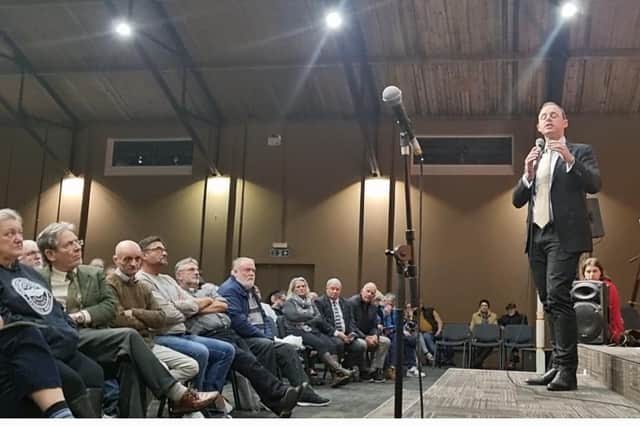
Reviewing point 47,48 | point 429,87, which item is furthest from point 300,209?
point 47,48

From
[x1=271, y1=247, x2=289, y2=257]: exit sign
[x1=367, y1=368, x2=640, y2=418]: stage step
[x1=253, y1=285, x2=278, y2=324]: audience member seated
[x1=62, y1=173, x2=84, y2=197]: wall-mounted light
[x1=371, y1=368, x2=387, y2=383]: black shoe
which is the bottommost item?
[x1=371, y1=368, x2=387, y2=383]: black shoe

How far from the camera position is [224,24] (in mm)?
9453

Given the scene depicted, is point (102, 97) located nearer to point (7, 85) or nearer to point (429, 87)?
point (7, 85)

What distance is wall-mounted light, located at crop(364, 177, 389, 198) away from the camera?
10.9 meters

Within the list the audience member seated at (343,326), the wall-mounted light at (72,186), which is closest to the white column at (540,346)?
the audience member seated at (343,326)

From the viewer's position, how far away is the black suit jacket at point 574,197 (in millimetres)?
2514

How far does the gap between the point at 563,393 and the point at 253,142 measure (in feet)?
Answer: 30.9

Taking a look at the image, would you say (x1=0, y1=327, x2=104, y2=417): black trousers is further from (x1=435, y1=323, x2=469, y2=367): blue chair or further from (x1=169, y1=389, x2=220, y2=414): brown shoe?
(x1=435, y1=323, x2=469, y2=367): blue chair

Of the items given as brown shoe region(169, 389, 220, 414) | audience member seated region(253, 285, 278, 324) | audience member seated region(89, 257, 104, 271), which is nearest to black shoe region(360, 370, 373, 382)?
audience member seated region(253, 285, 278, 324)

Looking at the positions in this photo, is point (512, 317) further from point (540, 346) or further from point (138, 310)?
point (138, 310)

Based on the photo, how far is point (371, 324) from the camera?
22.8 feet

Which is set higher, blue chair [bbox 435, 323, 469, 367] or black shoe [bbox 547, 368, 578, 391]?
black shoe [bbox 547, 368, 578, 391]

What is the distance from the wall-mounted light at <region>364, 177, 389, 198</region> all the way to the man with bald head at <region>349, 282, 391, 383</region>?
161 inches

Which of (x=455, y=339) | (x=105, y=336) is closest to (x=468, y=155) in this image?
(x=455, y=339)
